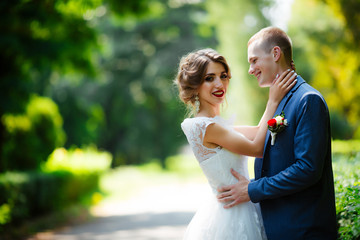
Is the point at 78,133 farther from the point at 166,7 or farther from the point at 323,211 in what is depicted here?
the point at 323,211

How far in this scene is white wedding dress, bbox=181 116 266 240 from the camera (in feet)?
10.1

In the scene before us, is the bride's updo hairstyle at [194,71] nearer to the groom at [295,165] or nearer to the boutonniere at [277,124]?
the groom at [295,165]

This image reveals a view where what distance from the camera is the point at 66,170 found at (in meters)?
13.2

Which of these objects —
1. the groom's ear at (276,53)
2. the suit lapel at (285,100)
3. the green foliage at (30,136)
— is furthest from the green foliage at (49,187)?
the groom's ear at (276,53)

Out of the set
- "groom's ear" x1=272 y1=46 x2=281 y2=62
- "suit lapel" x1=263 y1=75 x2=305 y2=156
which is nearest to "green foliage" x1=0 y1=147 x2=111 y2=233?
"suit lapel" x1=263 y1=75 x2=305 y2=156

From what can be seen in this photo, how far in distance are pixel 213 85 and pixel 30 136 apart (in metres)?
10.7

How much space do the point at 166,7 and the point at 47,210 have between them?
18571 mm

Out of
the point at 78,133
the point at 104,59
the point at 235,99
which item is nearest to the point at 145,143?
the point at 104,59

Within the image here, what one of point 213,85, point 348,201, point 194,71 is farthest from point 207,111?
point 348,201

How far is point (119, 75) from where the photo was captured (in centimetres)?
2820

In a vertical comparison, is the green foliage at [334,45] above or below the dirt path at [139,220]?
above

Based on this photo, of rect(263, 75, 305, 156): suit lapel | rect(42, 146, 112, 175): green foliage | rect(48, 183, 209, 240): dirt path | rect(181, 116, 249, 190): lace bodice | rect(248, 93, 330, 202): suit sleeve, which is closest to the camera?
rect(248, 93, 330, 202): suit sleeve

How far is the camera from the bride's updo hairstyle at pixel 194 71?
132 inches

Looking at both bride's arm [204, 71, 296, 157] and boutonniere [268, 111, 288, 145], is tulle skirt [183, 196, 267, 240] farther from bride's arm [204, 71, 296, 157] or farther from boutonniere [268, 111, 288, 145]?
boutonniere [268, 111, 288, 145]
